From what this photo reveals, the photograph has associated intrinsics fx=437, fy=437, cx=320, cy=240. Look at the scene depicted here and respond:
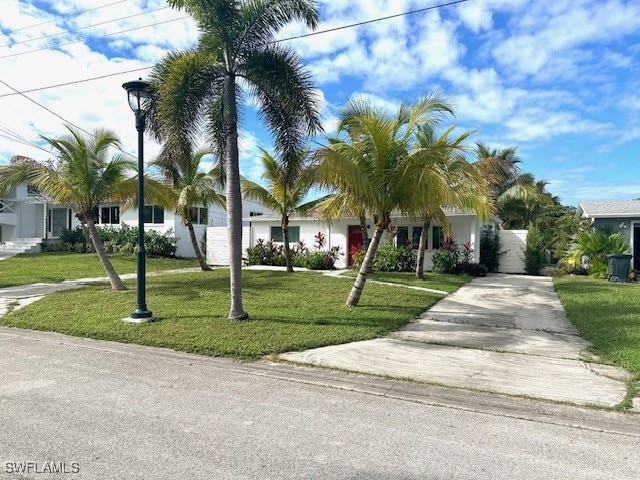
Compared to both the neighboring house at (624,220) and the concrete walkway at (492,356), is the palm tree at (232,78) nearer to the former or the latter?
the concrete walkway at (492,356)

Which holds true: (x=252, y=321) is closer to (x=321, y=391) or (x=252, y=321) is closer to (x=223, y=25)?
(x=321, y=391)

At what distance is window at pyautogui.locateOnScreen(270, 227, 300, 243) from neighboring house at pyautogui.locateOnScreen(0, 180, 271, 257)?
4.91 metres

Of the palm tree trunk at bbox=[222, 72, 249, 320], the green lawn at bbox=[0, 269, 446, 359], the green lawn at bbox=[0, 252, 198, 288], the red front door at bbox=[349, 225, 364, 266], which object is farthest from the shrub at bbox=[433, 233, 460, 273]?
the green lawn at bbox=[0, 252, 198, 288]

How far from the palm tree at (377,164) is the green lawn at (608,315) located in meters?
3.97

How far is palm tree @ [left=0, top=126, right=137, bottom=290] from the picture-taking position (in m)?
11.8

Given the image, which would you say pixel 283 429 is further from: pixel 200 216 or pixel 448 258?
pixel 200 216

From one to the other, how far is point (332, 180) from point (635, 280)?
13.6 metres

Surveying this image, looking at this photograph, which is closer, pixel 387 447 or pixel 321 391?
pixel 387 447

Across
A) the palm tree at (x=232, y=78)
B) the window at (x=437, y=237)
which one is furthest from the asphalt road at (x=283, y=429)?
the window at (x=437, y=237)

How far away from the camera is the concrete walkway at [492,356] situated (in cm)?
517

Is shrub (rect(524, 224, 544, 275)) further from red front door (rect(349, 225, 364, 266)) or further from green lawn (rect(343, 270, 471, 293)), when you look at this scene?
red front door (rect(349, 225, 364, 266))

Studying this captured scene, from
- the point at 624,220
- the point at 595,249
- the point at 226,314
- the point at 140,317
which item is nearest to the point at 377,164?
the point at 226,314

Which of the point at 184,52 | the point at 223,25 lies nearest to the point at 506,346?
the point at 223,25

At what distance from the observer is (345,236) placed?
20047mm
